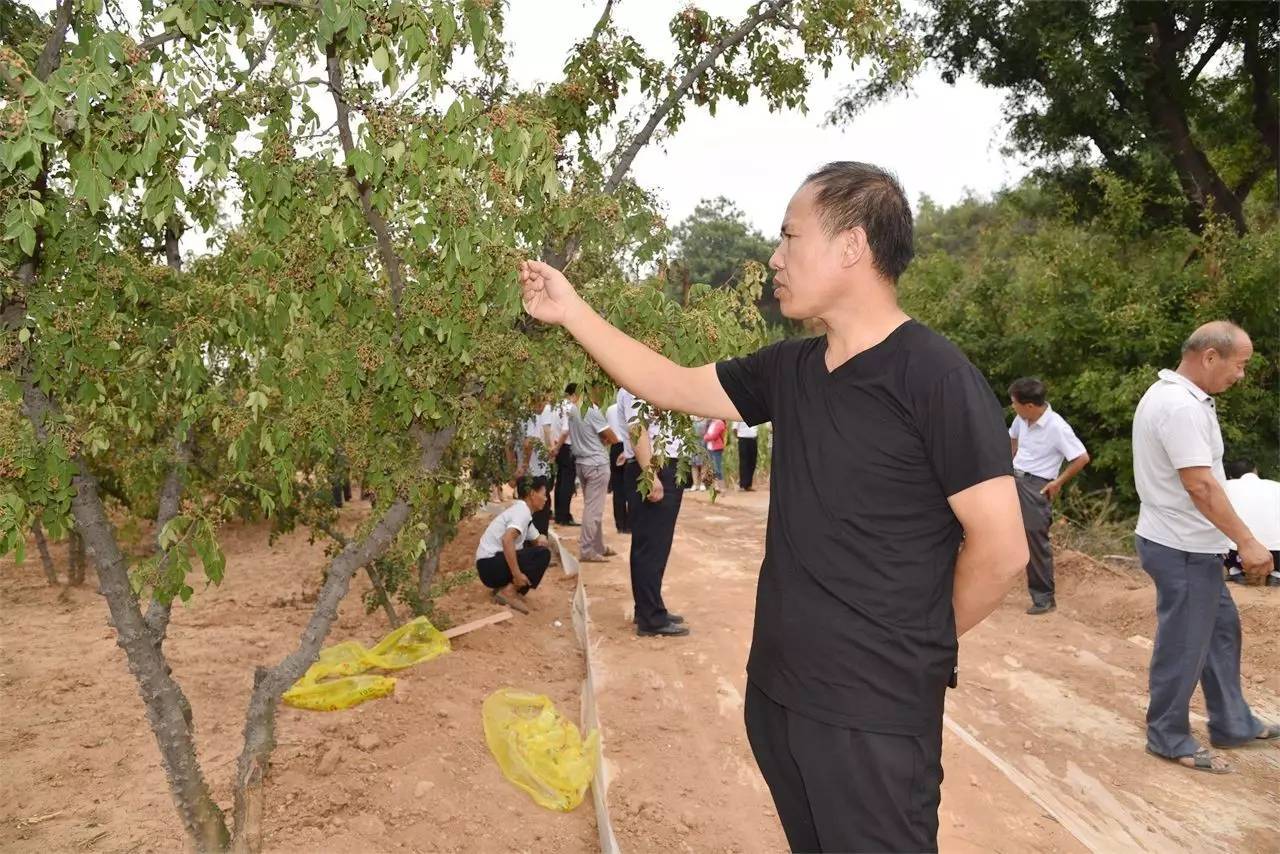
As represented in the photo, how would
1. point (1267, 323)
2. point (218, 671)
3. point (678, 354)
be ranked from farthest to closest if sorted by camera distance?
point (1267, 323) → point (218, 671) → point (678, 354)

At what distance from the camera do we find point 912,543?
1982 mm

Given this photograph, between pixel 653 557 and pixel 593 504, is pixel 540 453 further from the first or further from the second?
pixel 593 504

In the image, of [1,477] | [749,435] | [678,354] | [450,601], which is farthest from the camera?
[749,435]

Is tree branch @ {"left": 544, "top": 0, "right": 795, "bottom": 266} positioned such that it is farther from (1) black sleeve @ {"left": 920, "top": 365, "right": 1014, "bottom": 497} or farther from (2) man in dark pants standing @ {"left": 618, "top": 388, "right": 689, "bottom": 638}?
(2) man in dark pants standing @ {"left": 618, "top": 388, "right": 689, "bottom": 638}

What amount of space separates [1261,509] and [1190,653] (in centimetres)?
349

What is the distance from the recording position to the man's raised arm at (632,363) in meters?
2.56

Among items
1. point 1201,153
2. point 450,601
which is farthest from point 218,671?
point 1201,153

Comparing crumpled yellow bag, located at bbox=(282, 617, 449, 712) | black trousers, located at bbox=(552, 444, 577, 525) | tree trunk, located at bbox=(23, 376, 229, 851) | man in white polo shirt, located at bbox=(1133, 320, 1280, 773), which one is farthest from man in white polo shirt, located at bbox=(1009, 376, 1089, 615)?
tree trunk, located at bbox=(23, 376, 229, 851)

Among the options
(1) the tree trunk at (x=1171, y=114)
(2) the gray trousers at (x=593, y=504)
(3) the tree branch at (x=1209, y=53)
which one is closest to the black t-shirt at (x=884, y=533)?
(2) the gray trousers at (x=593, y=504)

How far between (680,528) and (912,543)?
34.3ft

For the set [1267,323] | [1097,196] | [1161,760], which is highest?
[1097,196]

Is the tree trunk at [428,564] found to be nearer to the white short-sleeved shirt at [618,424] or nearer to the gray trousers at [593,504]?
the white short-sleeved shirt at [618,424]

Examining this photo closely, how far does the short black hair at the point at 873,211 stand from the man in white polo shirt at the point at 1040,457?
6210 millimetres

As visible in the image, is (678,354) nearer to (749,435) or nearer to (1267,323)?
(1267,323)
